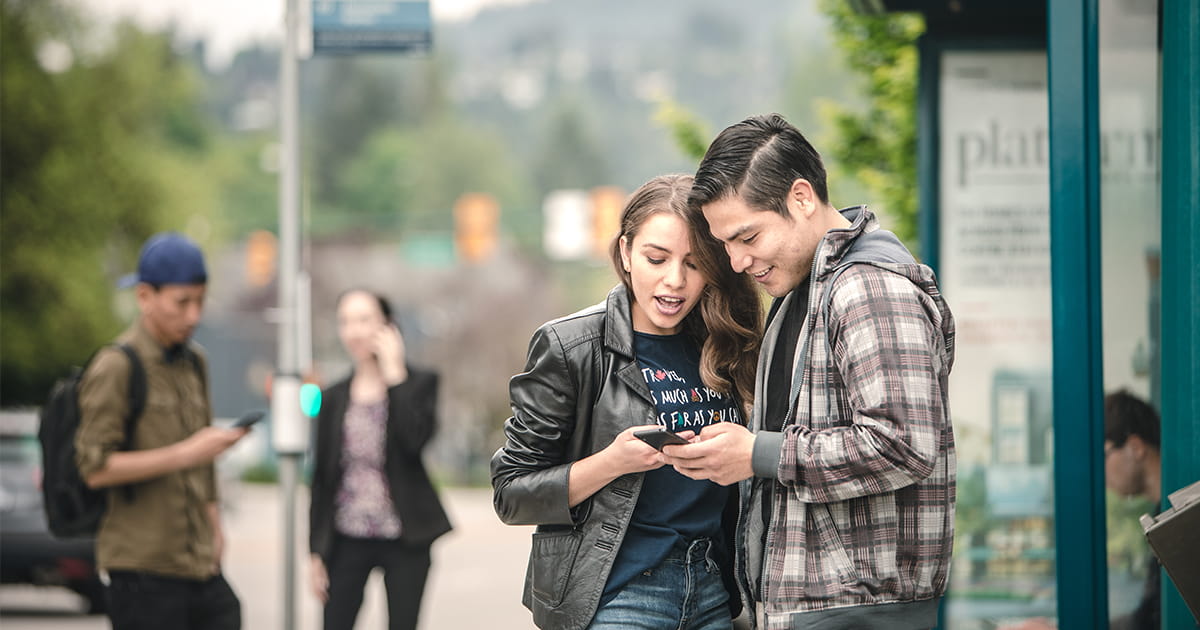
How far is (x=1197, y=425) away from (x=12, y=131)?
1006 inches

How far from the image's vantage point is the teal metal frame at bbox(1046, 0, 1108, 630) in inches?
153

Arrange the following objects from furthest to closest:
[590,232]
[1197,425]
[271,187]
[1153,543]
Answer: [271,187] → [590,232] → [1197,425] → [1153,543]

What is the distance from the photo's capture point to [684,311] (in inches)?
135

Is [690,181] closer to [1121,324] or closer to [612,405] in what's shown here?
[612,405]

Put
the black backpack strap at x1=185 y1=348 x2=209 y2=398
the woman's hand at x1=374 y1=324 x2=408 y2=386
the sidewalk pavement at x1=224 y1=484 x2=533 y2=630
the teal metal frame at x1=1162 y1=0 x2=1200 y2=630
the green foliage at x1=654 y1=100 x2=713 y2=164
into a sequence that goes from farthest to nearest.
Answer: the sidewalk pavement at x1=224 y1=484 x2=533 y2=630 → the green foliage at x1=654 y1=100 x2=713 y2=164 → the woman's hand at x1=374 y1=324 x2=408 y2=386 → the black backpack strap at x1=185 y1=348 x2=209 y2=398 → the teal metal frame at x1=1162 y1=0 x2=1200 y2=630

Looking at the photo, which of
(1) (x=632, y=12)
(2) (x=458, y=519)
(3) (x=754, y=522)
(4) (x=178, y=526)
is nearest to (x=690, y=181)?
(3) (x=754, y=522)

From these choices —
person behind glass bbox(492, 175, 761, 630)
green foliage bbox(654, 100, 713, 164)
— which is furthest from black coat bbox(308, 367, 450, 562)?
green foliage bbox(654, 100, 713, 164)

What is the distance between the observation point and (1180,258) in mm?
3717

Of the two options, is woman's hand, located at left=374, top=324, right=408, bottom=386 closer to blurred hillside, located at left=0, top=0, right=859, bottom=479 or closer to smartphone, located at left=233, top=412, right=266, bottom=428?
blurred hillside, located at left=0, top=0, right=859, bottom=479

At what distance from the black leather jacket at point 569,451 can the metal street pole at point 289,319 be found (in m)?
3.43

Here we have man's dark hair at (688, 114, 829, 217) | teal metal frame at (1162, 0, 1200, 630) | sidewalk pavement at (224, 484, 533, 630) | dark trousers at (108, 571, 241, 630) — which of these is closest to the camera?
man's dark hair at (688, 114, 829, 217)

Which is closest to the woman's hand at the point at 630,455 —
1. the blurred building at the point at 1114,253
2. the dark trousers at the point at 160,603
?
the blurred building at the point at 1114,253

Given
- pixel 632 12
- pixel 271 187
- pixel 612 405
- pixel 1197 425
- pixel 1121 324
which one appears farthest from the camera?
pixel 632 12

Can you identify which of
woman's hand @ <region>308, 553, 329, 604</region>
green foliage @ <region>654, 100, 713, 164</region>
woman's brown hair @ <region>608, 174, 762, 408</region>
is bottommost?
woman's hand @ <region>308, 553, 329, 604</region>
